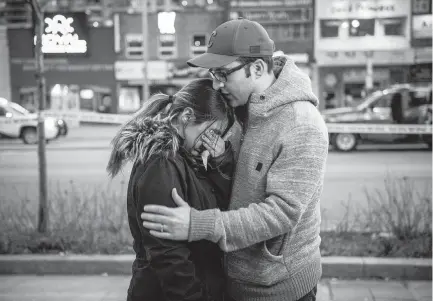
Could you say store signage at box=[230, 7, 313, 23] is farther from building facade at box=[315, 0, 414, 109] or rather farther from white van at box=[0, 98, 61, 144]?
white van at box=[0, 98, 61, 144]

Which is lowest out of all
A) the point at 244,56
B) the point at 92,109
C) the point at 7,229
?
the point at 92,109

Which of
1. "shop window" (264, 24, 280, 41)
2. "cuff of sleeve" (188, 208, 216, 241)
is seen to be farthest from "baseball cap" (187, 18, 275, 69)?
"shop window" (264, 24, 280, 41)

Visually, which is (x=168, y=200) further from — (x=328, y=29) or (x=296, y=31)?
(x=328, y=29)

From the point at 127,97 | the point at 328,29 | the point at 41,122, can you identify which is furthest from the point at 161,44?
the point at 41,122

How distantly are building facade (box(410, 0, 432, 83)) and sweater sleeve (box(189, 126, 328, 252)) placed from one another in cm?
1870

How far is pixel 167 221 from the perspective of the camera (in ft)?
6.01

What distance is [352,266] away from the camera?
5.07 m

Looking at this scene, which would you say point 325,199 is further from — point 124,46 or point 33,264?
point 124,46

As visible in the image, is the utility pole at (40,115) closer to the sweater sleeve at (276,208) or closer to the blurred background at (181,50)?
the sweater sleeve at (276,208)

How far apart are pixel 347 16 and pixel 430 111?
580 inches

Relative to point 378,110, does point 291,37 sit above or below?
above

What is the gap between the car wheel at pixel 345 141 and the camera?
1608cm

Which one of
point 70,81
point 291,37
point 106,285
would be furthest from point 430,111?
point 70,81

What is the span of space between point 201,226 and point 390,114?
15253 millimetres
